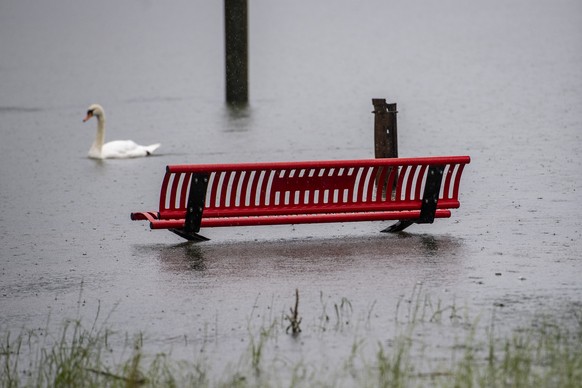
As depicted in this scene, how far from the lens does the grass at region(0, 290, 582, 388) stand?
9.03 meters

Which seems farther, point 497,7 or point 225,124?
point 497,7

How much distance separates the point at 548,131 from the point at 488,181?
6.91 meters

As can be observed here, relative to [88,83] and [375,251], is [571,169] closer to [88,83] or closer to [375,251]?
[375,251]

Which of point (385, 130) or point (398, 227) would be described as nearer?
point (398, 227)

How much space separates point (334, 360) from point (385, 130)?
7.18 m

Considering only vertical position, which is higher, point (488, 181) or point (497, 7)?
point (497, 7)

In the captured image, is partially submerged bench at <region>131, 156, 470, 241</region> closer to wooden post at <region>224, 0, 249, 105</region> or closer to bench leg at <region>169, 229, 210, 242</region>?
bench leg at <region>169, 229, 210, 242</region>

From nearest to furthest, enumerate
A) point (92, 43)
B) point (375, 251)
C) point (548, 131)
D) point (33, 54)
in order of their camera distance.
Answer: point (375, 251) < point (548, 131) < point (33, 54) < point (92, 43)

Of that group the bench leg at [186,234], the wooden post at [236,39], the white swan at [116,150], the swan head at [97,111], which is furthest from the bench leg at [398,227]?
the wooden post at [236,39]

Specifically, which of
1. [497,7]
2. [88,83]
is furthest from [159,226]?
[497,7]

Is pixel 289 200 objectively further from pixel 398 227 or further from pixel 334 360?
pixel 334 360

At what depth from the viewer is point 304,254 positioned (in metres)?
13.7

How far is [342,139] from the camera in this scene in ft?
84.9

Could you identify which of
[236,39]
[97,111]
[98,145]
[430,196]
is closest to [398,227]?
[430,196]
